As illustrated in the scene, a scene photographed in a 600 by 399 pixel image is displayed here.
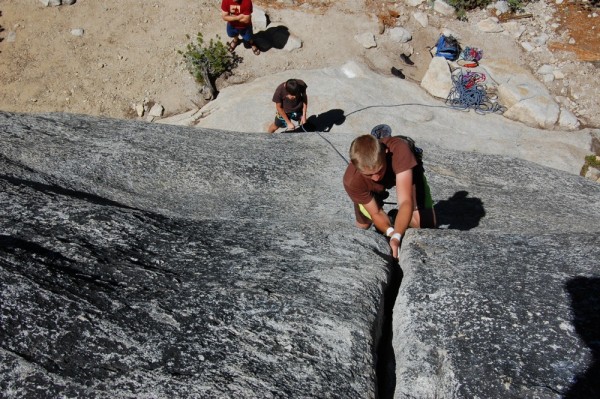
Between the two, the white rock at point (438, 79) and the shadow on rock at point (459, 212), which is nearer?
the shadow on rock at point (459, 212)

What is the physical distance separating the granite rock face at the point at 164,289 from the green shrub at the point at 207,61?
763 cm

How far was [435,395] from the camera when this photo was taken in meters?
3.87

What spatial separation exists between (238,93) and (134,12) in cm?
526

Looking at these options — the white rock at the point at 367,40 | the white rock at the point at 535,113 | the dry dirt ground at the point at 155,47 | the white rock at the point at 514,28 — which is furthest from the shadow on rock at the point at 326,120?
the white rock at the point at 514,28

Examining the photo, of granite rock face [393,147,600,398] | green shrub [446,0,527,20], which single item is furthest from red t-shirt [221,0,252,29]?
granite rock face [393,147,600,398]

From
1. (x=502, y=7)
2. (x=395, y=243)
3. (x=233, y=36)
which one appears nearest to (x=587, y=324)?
(x=395, y=243)

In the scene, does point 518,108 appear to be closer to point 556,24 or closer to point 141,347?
point 556,24

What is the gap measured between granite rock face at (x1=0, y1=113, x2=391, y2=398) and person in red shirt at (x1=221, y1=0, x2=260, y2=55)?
27.5ft

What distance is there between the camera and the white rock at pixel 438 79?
14.6 metres

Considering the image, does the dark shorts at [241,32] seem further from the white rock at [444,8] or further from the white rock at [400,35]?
the white rock at [444,8]

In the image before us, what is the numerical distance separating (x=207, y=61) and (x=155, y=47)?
2.34 m

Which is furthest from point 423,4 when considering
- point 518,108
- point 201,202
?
point 201,202

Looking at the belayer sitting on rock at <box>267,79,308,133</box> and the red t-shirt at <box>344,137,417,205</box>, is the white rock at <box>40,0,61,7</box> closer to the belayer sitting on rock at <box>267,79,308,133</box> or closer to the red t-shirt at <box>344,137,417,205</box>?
the belayer sitting on rock at <box>267,79,308,133</box>

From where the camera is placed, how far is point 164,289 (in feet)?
14.5
